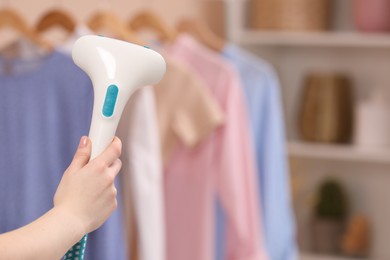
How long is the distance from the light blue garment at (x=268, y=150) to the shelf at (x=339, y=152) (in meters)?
0.77

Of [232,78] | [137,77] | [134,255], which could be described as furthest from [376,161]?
[137,77]

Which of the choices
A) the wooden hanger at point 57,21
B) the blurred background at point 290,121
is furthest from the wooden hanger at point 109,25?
the blurred background at point 290,121

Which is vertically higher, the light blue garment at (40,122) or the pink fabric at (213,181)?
the light blue garment at (40,122)

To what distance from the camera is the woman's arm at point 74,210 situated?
1.84ft

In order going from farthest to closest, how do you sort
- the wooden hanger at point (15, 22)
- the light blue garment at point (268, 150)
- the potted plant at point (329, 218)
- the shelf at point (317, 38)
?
the potted plant at point (329, 218) < the shelf at point (317, 38) < the light blue garment at point (268, 150) < the wooden hanger at point (15, 22)

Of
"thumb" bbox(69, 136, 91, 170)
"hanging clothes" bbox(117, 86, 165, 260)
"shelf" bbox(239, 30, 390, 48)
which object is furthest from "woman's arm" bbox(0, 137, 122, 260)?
"shelf" bbox(239, 30, 390, 48)

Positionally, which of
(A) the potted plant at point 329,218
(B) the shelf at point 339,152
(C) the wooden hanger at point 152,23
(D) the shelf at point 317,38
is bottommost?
(A) the potted plant at point 329,218

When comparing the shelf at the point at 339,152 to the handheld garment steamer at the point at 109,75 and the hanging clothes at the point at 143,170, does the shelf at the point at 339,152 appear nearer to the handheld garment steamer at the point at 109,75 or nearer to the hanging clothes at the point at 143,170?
the hanging clothes at the point at 143,170

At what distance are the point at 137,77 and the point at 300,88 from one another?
2.41 meters

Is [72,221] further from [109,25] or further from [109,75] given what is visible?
[109,25]

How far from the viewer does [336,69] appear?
291cm

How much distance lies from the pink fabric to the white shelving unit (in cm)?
94

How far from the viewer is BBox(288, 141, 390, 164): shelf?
8.68ft

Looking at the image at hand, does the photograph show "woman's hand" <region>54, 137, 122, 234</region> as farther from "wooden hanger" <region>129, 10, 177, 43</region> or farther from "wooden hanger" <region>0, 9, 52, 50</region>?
"wooden hanger" <region>129, 10, 177, 43</region>
